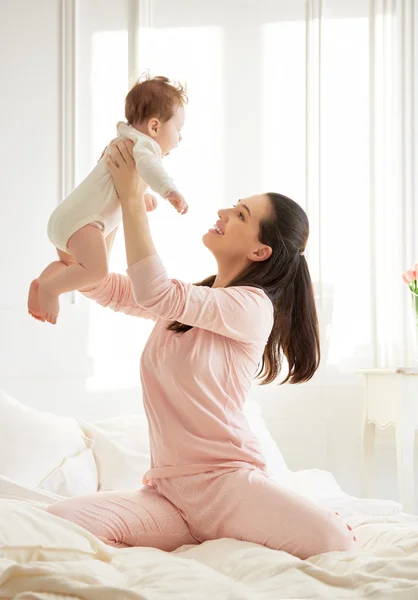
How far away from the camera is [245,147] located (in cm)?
346

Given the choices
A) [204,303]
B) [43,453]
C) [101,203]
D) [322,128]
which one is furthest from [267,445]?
[322,128]

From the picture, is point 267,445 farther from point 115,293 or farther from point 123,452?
point 115,293

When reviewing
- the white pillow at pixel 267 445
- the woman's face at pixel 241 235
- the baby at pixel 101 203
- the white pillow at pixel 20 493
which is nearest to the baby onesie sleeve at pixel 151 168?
the baby at pixel 101 203

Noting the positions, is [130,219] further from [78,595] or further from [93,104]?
[93,104]

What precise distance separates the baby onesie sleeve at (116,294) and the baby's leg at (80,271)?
0.78 ft

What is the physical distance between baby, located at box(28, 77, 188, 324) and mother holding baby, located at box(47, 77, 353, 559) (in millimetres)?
49

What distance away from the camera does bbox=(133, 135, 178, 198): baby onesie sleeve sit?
1.57 m

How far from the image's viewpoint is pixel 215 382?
173cm

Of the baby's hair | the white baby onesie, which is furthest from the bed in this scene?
the baby's hair

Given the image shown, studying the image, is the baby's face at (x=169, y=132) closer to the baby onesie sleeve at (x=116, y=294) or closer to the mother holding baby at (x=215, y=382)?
the mother holding baby at (x=215, y=382)

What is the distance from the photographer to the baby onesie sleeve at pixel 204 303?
63.0 inches

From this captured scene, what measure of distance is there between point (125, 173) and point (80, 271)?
226 mm

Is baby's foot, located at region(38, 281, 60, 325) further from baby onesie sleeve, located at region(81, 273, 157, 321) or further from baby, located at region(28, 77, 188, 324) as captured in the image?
baby onesie sleeve, located at region(81, 273, 157, 321)

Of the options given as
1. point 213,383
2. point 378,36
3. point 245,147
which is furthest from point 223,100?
point 213,383
